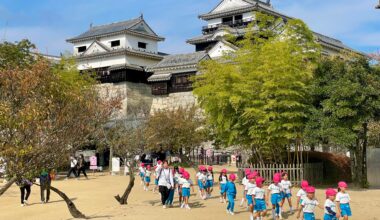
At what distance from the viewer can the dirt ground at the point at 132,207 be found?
49.6 feet

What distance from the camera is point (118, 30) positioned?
5178 cm

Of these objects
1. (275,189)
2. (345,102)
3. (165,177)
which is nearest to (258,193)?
(275,189)

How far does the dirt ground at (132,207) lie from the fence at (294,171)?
1.16 metres

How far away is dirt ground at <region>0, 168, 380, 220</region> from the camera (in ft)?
49.6

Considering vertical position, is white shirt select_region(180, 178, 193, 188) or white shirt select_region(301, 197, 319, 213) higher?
white shirt select_region(180, 178, 193, 188)

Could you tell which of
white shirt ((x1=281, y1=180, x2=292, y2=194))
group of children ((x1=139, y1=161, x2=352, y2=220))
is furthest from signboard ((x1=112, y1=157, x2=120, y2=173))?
white shirt ((x1=281, y1=180, x2=292, y2=194))

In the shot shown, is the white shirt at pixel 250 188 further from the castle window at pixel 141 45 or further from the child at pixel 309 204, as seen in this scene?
the castle window at pixel 141 45

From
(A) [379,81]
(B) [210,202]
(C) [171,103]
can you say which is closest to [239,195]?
(B) [210,202]

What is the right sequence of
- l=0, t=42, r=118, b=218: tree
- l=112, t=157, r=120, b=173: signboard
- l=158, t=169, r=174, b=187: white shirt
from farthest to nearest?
l=112, t=157, r=120, b=173: signboard → l=158, t=169, r=174, b=187: white shirt → l=0, t=42, r=118, b=218: tree

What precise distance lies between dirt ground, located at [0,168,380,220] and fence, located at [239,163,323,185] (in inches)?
45.6

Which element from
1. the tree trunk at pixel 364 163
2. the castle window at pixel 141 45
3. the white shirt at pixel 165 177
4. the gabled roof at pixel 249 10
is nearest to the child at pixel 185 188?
the white shirt at pixel 165 177

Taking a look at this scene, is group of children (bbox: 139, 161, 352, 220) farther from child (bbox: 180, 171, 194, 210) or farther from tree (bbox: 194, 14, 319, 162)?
tree (bbox: 194, 14, 319, 162)

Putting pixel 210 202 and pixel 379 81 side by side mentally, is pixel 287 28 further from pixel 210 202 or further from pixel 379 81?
pixel 210 202

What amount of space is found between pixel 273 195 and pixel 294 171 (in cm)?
863
